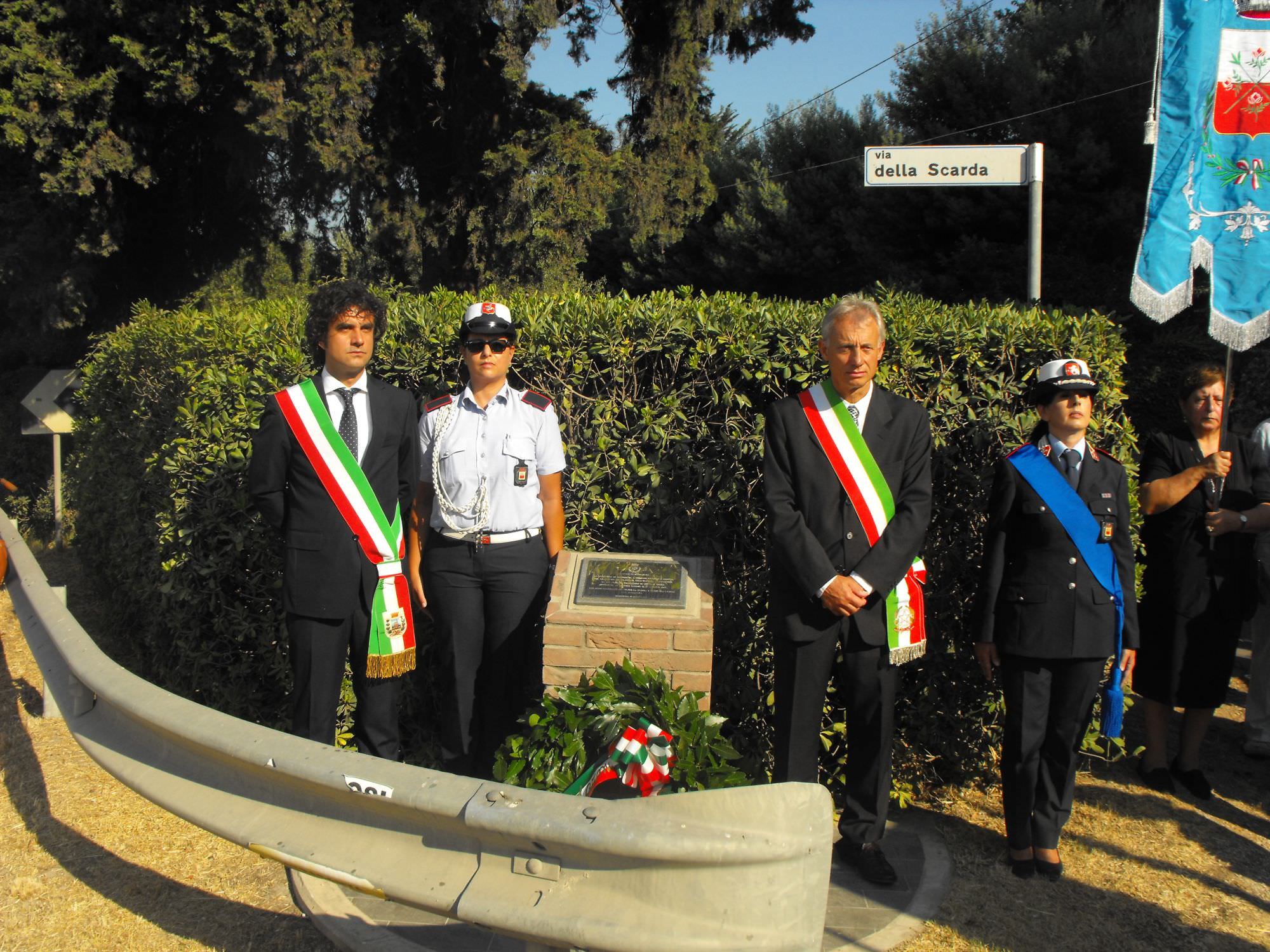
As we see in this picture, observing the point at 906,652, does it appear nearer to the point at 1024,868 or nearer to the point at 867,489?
the point at 867,489

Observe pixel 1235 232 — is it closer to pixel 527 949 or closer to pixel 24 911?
pixel 527 949

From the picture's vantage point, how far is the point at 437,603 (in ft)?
12.3

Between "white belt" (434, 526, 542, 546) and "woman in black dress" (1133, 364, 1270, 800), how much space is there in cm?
265

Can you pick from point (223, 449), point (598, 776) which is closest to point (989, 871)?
point (598, 776)

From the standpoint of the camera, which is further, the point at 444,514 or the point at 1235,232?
the point at 1235,232

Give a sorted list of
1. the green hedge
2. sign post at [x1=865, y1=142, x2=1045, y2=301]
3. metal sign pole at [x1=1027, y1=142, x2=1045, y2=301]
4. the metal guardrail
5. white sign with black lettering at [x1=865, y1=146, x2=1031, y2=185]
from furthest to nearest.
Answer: white sign with black lettering at [x1=865, y1=146, x2=1031, y2=185]
sign post at [x1=865, y1=142, x2=1045, y2=301]
metal sign pole at [x1=1027, y1=142, x2=1045, y2=301]
the green hedge
the metal guardrail

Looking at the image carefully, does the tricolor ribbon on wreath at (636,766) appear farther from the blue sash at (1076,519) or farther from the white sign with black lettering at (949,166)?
the white sign with black lettering at (949,166)

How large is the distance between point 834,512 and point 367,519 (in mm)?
1650

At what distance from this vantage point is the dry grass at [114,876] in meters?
3.24

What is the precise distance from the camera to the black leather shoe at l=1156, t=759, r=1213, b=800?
444 centimetres

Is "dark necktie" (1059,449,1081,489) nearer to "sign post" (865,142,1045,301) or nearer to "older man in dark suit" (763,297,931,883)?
"older man in dark suit" (763,297,931,883)

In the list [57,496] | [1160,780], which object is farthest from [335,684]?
[57,496]

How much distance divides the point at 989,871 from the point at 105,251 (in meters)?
10.9

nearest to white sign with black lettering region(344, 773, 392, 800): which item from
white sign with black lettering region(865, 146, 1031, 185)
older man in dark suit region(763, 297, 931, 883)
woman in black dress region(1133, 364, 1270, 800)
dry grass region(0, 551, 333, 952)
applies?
dry grass region(0, 551, 333, 952)
